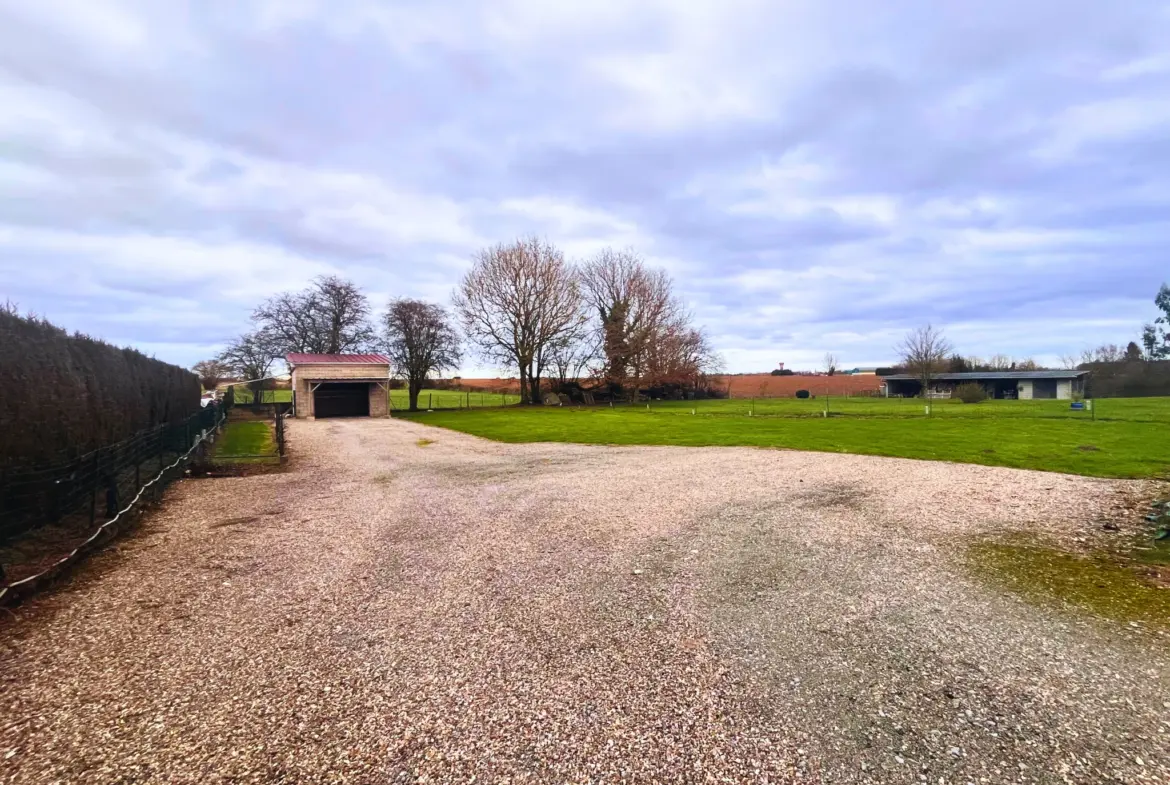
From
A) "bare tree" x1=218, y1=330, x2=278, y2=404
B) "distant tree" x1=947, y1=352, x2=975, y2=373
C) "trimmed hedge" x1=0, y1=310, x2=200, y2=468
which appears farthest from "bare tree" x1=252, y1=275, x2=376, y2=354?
"distant tree" x1=947, y1=352, x2=975, y2=373

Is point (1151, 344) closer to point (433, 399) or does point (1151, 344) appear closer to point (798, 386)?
point (798, 386)

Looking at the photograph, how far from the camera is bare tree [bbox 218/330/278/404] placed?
38406 mm

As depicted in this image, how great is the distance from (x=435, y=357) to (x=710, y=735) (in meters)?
37.1

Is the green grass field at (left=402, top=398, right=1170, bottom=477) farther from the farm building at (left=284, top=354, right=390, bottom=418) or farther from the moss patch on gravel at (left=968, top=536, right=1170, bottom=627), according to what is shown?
the farm building at (left=284, top=354, right=390, bottom=418)

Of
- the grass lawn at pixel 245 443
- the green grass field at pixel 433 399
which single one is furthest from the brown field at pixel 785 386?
the grass lawn at pixel 245 443

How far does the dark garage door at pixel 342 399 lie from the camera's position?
31.8 meters

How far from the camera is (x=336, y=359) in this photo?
32125 millimetres

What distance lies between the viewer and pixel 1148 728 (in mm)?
2588

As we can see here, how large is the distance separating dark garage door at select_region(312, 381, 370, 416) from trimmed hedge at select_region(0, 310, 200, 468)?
21.8 metres

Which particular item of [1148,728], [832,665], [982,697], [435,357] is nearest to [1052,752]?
[982,697]

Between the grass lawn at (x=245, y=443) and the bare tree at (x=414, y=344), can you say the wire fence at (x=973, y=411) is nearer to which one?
the bare tree at (x=414, y=344)

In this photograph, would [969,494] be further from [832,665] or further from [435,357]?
[435,357]

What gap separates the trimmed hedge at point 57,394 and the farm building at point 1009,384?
53.5 m

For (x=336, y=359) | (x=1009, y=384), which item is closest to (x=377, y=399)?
(x=336, y=359)
